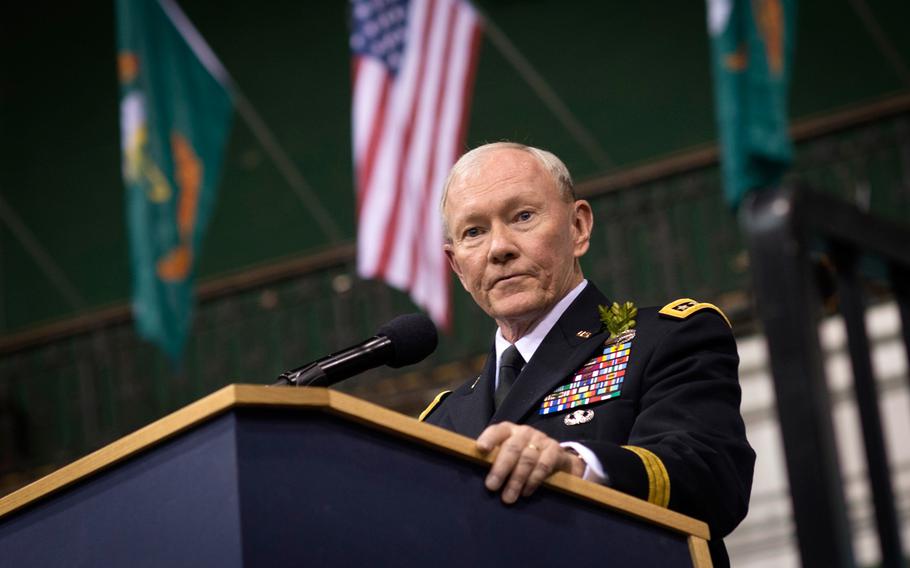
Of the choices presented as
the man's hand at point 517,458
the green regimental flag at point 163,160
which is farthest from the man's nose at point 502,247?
the green regimental flag at point 163,160

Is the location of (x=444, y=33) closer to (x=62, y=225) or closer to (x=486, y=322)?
(x=486, y=322)

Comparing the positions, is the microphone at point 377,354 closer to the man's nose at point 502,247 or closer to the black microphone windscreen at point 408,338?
the black microphone windscreen at point 408,338

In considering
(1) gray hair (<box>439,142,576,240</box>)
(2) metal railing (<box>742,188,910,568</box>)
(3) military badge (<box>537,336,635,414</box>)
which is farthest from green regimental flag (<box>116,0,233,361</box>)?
(2) metal railing (<box>742,188,910,568</box>)

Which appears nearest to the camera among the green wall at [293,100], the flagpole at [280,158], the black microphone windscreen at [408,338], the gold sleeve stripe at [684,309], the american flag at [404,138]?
the black microphone windscreen at [408,338]

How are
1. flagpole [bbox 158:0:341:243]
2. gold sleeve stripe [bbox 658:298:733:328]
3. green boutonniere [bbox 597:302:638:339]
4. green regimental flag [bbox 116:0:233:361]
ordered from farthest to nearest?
flagpole [bbox 158:0:341:243] → green regimental flag [bbox 116:0:233:361] → green boutonniere [bbox 597:302:638:339] → gold sleeve stripe [bbox 658:298:733:328]

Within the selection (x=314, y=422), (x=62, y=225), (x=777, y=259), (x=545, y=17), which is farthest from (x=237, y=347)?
(x=777, y=259)

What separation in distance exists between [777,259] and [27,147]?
9.26 metres

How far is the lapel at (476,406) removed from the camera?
2.96 meters

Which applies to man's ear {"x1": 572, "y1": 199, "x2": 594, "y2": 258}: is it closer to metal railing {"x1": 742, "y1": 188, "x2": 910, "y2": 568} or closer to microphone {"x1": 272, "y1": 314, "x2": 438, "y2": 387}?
microphone {"x1": 272, "y1": 314, "x2": 438, "y2": 387}

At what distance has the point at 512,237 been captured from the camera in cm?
312

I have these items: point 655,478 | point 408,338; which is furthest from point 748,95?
point 655,478

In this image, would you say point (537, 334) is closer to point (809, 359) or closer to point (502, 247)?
point (502, 247)

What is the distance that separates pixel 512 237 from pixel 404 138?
15.2 feet

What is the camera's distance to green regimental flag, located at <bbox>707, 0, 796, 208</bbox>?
278 inches
